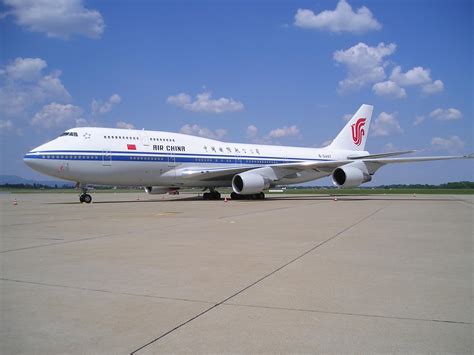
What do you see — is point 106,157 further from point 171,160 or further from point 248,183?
point 248,183

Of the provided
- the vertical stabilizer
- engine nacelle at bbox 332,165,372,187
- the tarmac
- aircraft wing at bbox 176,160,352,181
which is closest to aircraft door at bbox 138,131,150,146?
aircraft wing at bbox 176,160,352,181

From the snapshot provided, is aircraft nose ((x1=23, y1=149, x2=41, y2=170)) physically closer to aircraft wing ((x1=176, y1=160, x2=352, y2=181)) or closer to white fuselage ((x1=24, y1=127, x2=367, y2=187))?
white fuselage ((x1=24, y1=127, x2=367, y2=187))

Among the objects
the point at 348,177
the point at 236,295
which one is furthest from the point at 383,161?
the point at 236,295

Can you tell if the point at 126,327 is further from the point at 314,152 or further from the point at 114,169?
the point at 314,152

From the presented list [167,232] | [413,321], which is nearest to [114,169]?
[167,232]

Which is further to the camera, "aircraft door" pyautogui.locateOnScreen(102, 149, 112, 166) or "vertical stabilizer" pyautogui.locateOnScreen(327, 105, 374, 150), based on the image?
"vertical stabilizer" pyautogui.locateOnScreen(327, 105, 374, 150)

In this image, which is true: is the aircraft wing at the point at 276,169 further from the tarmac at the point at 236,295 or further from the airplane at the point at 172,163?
the tarmac at the point at 236,295

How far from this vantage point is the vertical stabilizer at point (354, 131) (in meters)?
34.8

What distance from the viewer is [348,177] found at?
25.0m

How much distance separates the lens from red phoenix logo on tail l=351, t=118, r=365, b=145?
34.8m

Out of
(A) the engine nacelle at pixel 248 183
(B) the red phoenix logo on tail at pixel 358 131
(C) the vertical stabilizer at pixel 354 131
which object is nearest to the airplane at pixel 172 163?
(A) the engine nacelle at pixel 248 183

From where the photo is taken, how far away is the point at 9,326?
3383mm

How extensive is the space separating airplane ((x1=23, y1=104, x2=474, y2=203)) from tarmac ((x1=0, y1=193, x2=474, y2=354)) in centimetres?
1315

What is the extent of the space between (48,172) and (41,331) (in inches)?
741
